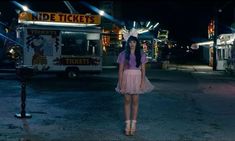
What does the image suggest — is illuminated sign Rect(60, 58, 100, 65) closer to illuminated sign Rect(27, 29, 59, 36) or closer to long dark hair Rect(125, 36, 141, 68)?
illuminated sign Rect(27, 29, 59, 36)

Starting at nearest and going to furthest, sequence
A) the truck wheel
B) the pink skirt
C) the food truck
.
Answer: the pink skirt
the food truck
the truck wheel

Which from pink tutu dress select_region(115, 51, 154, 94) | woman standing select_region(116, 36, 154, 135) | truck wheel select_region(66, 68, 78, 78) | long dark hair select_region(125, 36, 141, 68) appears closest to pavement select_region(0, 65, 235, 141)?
woman standing select_region(116, 36, 154, 135)

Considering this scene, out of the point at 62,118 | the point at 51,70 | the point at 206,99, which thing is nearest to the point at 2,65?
the point at 51,70

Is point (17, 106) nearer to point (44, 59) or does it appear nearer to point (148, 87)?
point (148, 87)

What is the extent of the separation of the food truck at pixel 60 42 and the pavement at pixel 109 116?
17.3ft

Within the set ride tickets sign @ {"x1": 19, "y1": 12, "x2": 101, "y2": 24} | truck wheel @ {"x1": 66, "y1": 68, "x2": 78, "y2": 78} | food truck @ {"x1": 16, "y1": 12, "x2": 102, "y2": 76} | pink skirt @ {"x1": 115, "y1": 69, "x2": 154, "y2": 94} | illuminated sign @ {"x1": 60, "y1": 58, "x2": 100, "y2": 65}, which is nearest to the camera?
pink skirt @ {"x1": 115, "y1": 69, "x2": 154, "y2": 94}

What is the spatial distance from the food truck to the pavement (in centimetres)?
528

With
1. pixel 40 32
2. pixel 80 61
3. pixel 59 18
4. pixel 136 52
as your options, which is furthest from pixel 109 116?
pixel 59 18

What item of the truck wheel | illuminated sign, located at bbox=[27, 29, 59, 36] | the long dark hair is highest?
illuminated sign, located at bbox=[27, 29, 59, 36]

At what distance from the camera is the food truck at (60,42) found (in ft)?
75.0

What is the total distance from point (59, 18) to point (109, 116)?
1293 cm

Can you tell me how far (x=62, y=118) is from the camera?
11008 mm

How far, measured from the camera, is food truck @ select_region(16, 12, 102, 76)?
22875mm

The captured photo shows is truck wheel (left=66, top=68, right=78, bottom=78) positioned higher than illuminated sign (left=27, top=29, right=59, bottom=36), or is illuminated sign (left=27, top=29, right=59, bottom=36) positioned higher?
illuminated sign (left=27, top=29, right=59, bottom=36)
